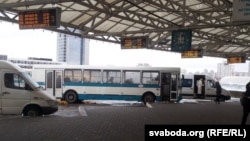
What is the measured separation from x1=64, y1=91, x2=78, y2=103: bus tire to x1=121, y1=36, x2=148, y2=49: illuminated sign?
5009 mm

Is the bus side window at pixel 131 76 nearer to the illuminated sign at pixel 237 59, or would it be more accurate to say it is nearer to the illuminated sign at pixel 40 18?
the illuminated sign at pixel 40 18

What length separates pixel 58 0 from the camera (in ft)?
55.1

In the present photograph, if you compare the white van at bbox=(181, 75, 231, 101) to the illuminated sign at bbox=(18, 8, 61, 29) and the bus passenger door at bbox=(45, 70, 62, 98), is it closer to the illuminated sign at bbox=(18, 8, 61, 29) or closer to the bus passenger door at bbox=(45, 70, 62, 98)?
the bus passenger door at bbox=(45, 70, 62, 98)

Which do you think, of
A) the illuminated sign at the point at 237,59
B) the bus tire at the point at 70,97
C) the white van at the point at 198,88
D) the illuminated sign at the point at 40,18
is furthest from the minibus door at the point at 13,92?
the illuminated sign at the point at 237,59

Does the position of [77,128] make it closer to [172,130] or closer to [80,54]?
[172,130]

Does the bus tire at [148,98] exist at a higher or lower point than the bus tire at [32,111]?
lower

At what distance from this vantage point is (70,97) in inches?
997

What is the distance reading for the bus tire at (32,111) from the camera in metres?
14.8

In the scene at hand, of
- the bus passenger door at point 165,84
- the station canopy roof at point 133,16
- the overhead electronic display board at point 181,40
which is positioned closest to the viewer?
the station canopy roof at point 133,16

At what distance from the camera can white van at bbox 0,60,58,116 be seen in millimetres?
14578

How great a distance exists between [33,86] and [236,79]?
35.8 metres

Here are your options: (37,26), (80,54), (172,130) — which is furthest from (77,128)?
(80,54)

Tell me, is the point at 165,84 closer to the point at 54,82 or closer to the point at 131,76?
the point at 131,76

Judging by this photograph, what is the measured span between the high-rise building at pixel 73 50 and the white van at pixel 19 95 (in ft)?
120
